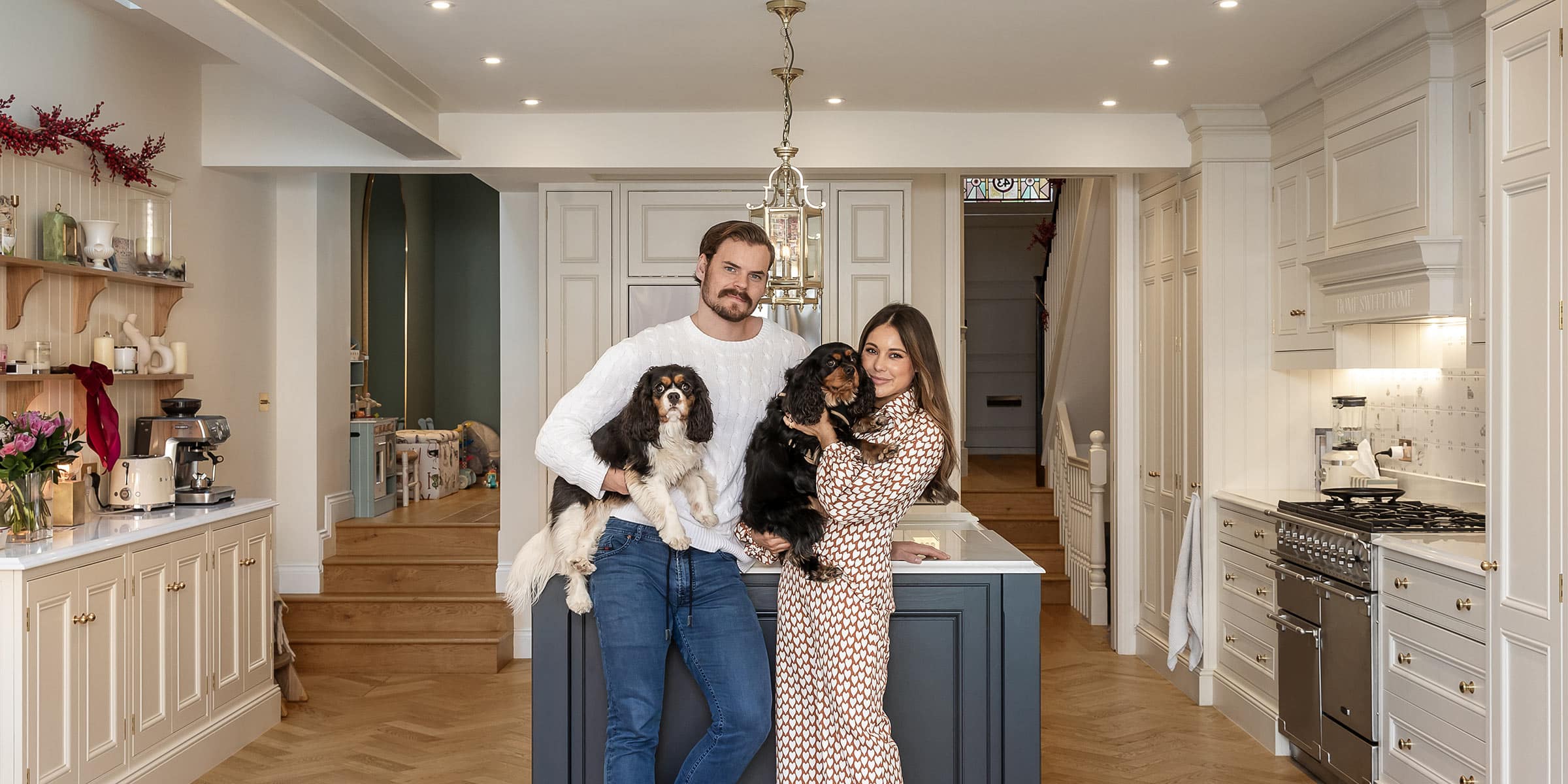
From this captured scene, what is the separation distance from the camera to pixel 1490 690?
9.05 ft

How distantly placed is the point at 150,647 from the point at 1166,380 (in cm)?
447

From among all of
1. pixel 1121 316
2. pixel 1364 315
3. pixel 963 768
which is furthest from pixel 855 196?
pixel 963 768

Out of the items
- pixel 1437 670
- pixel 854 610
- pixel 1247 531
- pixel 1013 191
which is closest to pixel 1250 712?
pixel 1247 531

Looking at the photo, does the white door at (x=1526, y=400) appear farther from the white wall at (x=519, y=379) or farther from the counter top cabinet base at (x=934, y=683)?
the white wall at (x=519, y=379)

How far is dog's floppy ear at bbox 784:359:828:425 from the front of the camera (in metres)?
2.40

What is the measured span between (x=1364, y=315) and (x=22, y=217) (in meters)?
4.83

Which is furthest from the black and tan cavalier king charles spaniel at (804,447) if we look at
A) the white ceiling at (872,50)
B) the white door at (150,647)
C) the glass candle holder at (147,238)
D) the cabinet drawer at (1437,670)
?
the glass candle holder at (147,238)

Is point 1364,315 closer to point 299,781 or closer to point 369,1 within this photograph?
point 369,1

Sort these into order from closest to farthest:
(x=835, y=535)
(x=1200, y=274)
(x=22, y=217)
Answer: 1. (x=835, y=535)
2. (x=22, y=217)
3. (x=1200, y=274)

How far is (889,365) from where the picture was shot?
2473 millimetres

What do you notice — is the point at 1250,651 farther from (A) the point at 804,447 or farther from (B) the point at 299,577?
(B) the point at 299,577

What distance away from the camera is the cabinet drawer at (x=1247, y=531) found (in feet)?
13.8

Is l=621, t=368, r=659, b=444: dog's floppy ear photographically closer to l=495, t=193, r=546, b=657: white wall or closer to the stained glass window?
l=495, t=193, r=546, b=657: white wall

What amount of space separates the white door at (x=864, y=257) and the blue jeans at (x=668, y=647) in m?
3.13
